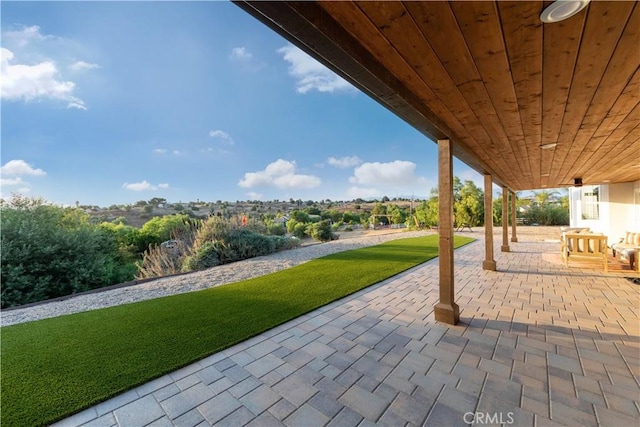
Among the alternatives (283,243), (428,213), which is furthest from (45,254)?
(428,213)

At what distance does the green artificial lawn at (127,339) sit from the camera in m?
1.98

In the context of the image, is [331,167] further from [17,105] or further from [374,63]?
[374,63]

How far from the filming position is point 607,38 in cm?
133

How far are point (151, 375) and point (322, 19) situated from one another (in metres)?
2.96

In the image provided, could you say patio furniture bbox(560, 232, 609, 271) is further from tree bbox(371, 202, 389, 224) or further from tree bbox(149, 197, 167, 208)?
tree bbox(149, 197, 167, 208)

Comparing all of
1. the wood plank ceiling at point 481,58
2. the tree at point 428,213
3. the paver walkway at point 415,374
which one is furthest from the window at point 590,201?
the wood plank ceiling at point 481,58

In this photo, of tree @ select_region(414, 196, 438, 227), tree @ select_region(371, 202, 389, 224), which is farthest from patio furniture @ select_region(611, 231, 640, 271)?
tree @ select_region(371, 202, 389, 224)

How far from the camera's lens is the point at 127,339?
9.39ft

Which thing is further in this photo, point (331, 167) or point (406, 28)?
point (331, 167)

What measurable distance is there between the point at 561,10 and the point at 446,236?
101 inches

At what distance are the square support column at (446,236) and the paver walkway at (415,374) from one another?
0.63 ft

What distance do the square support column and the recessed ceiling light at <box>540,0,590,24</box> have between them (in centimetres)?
201

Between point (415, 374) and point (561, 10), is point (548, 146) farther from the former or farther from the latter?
point (415, 374)

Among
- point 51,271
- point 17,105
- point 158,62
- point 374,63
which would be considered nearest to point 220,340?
point 374,63
